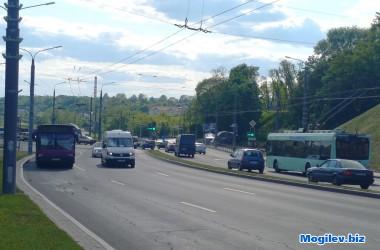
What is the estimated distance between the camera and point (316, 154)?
40469 mm

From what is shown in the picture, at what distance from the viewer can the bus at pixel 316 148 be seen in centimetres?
3916

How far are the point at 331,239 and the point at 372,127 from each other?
5801 centimetres

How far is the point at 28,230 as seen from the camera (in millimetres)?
13484

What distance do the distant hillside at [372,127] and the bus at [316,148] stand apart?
15.3 m

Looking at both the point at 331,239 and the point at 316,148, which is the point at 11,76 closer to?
the point at 331,239

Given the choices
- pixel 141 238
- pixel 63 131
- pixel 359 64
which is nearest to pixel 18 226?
pixel 141 238

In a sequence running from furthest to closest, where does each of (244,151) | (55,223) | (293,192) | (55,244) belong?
(244,151), (293,192), (55,223), (55,244)

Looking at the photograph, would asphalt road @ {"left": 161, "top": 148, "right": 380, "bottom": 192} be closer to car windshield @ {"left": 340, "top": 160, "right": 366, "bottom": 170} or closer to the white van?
car windshield @ {"left": 340, "top": 160, "right": 366, "bottom": 170}

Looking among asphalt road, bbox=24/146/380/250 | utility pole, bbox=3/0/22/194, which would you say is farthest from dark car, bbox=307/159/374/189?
utility pole, bbox=3/0/22/194

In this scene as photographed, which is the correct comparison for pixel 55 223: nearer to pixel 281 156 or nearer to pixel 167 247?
pixel 167 247

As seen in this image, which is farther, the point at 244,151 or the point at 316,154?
the point at 244,151

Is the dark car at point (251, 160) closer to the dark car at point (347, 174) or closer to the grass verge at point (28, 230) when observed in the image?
the dark car at point (347, 174)

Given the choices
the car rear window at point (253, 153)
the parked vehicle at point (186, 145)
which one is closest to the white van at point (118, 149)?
the car rear window at point (253, 153)

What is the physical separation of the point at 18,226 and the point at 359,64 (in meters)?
86.6
